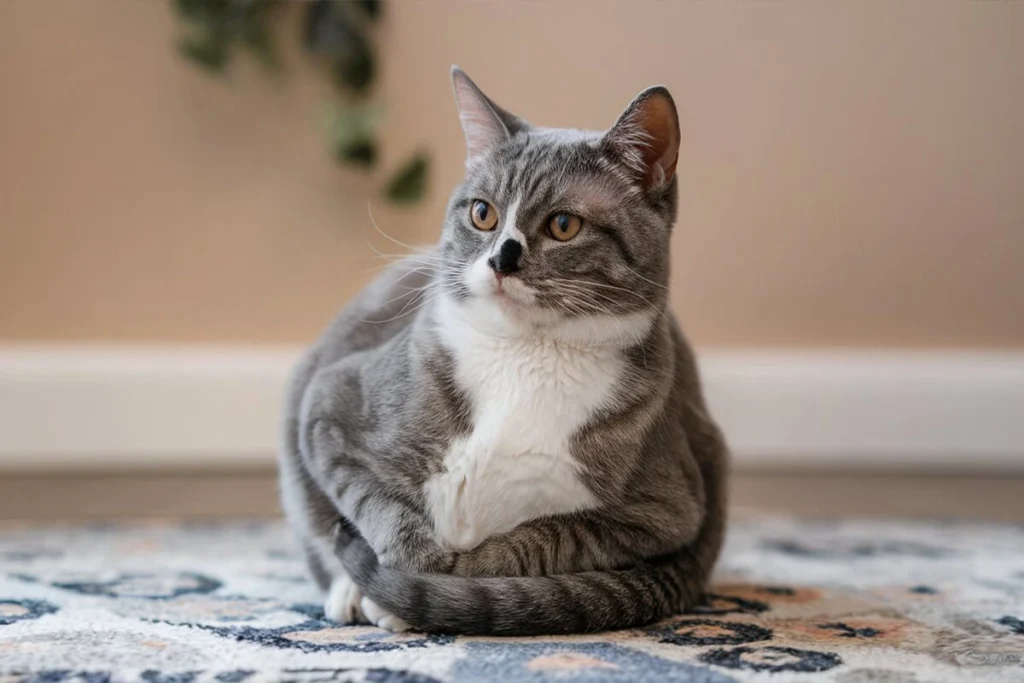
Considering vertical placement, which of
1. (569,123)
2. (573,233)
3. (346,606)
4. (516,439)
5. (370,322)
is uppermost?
(569,123)

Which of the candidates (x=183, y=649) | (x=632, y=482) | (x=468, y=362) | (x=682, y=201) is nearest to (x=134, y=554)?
(x=183, y=649)

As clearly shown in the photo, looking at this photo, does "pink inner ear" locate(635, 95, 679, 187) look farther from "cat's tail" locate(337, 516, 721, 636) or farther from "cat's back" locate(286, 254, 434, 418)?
"cat's tail" locate(337, 516, 721, 636)

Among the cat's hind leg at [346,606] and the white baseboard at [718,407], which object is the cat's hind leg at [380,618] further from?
the white baseboard at [718,407]

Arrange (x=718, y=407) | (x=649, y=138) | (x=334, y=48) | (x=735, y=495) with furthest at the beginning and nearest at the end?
(x=735, y=495)
(x=718, y=407)
(x=334, y=48)
(x=649, y=138)

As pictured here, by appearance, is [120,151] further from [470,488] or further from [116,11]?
[470,488]

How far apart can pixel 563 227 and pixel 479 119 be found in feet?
0.70

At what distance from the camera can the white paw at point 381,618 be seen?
40.2 inches

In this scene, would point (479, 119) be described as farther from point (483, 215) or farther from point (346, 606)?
point (346, 606)

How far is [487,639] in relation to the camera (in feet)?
3.21

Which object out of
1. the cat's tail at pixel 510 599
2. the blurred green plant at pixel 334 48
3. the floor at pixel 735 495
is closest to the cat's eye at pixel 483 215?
the cat's tail at pixel 510 599

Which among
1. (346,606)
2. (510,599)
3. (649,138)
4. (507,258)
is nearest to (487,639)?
(510,599)

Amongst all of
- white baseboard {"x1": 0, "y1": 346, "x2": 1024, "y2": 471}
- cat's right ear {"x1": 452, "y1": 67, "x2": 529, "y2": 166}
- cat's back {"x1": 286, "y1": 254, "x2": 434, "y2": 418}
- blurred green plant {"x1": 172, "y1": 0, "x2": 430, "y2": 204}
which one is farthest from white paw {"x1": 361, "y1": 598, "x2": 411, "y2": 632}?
blurred green plant {"x1": 172, "y1": 0, "x2": 430, "y2": 204}

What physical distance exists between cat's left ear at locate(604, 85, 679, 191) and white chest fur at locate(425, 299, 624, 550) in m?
0.20

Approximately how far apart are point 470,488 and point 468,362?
0.45ft
